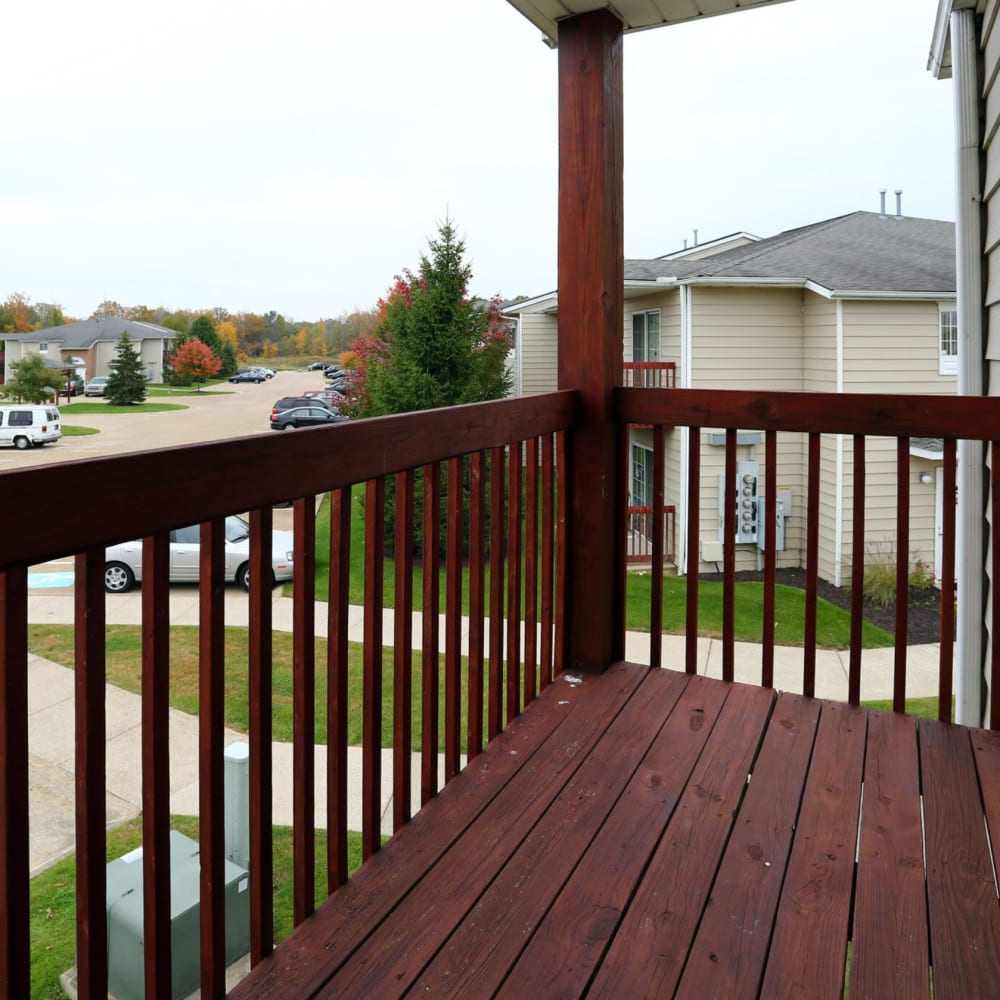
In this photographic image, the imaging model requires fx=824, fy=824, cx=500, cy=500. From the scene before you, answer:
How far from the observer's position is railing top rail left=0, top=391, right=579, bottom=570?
828 millimetres

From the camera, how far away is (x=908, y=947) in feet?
4.08

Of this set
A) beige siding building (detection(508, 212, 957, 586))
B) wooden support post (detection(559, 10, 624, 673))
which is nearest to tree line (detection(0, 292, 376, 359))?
wooden support post (detection(559, 10, 624, 673))

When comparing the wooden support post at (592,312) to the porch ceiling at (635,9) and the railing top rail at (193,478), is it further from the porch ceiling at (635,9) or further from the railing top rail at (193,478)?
the railing top rail at (193,478)

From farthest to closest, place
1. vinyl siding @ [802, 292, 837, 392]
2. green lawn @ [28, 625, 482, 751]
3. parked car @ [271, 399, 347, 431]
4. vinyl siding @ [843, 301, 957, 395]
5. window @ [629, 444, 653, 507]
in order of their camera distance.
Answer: window @ [629, 444, 653, 507] → vinyl siding @ [802, 292, 837, 392] → vinyl siding @ [843, 301, 957, 395] → green lawn @ [28, 625, 482, 751] → parked car @ [271, 399, 347, 431]

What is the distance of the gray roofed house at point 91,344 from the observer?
1296 mm

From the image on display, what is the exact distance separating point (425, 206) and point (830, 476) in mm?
6446

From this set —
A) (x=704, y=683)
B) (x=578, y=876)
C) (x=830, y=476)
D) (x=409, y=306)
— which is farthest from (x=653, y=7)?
(x=830, y=476)

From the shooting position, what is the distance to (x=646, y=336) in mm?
9727

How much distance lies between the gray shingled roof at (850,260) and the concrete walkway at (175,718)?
125 inches

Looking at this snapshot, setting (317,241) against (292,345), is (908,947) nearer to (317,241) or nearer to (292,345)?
(292,345)

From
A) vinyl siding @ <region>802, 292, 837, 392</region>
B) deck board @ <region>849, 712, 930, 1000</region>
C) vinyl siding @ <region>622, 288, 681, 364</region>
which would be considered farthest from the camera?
vinyl siding @ <region>622, 288, 681, 364</region>

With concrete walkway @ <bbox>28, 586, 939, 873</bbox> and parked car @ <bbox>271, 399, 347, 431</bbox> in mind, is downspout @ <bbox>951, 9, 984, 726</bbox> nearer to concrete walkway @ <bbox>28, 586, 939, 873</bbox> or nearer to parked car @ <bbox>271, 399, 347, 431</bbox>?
parked car @ <bbox>271, 399, 347, 431</bbox>

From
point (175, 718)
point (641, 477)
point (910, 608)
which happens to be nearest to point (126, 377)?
point (175, 718)

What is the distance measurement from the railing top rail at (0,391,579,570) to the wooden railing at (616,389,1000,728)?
0.86 meters
